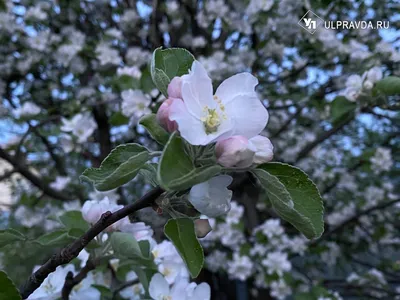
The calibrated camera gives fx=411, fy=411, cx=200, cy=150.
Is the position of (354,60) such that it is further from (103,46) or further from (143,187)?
(143,187)

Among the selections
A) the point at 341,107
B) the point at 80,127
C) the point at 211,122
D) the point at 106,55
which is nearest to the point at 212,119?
the point at 211,122

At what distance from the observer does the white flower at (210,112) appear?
47cm

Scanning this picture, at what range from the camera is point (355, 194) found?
3.20m

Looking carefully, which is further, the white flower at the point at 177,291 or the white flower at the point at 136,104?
the white flower at the point at 136,104

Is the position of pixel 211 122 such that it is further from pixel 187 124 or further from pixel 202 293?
pixel 202 293

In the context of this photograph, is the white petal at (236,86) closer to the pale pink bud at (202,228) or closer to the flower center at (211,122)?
the flower center at (211,122)

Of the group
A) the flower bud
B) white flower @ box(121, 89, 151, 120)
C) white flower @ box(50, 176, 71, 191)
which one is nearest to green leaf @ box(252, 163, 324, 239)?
the flower bud

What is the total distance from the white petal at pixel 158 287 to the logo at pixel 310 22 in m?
1.85

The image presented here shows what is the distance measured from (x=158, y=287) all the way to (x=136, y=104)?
0.79 meters

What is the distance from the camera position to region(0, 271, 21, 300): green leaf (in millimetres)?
465

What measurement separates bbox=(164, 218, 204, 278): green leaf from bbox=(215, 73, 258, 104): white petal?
0.56 feet

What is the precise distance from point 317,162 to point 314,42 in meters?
0.98

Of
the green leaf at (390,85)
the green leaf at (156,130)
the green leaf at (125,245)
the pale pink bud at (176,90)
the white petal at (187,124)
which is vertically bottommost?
the green leaf at (390,85)

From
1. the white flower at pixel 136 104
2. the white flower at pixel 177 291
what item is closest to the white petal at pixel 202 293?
the white flower at pixel 177 291
